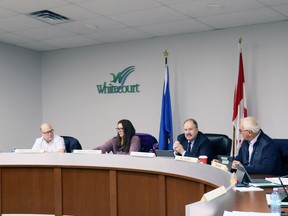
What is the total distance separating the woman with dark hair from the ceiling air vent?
4.91 ft

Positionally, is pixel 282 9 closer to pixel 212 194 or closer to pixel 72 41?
pixel 72 41

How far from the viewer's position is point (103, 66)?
700 cm

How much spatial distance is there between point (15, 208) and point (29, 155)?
1.85 ft

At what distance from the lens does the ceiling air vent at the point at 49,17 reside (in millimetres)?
4895

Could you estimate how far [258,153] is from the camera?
362 cm

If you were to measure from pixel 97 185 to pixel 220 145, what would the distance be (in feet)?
4.20

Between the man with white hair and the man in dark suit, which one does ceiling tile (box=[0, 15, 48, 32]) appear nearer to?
the man in dark suit

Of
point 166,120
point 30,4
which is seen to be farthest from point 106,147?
point 30,4

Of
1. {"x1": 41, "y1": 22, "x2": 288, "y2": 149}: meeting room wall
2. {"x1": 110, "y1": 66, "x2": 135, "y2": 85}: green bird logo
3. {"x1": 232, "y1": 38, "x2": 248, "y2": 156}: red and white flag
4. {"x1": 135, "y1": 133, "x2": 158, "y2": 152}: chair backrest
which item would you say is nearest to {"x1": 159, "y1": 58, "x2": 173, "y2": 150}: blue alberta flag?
{"x1": 41, "y1": 22, "x2": 288, "y2": 149}: meeting room wall

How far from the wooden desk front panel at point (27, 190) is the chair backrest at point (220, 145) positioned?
1.65 metres

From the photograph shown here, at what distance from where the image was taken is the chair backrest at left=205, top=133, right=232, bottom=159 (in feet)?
13.6

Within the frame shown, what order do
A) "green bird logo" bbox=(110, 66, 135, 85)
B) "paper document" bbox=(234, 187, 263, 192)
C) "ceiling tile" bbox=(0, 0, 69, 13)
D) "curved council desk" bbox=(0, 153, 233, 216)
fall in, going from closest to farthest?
"paper document" bbox=(234, 187, 263, 192)
"curved council desk" bbox=(0, 153, 233, 216)
"ceiling tile" bbox=(0, 0, 69, 13)
"green bird logo" bbox=(110, 66, 135, 85)

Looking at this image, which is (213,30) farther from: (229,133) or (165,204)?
(165,204)

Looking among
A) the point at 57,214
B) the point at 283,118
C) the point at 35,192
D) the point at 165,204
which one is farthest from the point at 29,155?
the point at 283,118
